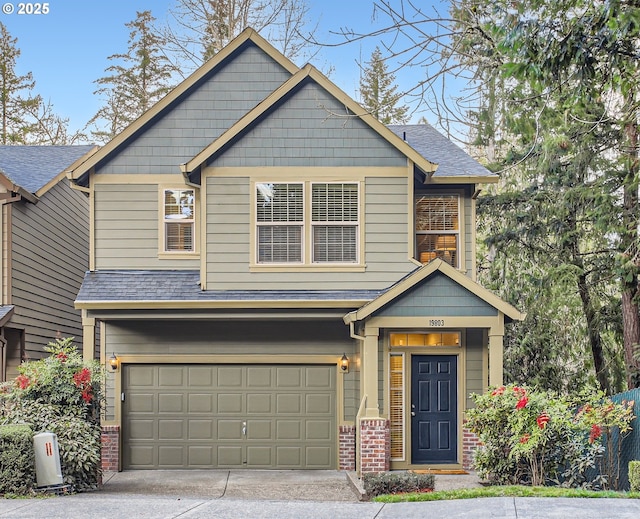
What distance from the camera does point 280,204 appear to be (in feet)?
51.1

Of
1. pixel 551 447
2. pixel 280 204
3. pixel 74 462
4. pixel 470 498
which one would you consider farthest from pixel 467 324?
pixel 74 462

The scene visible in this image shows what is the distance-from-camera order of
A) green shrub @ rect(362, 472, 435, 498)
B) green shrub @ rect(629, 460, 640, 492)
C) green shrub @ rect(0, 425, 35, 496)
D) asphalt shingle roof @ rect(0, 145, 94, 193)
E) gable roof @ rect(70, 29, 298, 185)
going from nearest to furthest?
1. green shrub @ rect(629, 460, 640, 492)
2. green shrub @ rect(0, 425, 35, 496)
3. green shrub @ rect(362, 472, 435, 498)
4. gable roof @ rect(70, 29, 298, 185)
5. asphalt shingle roof @ rect(0, 145, 94, 193)

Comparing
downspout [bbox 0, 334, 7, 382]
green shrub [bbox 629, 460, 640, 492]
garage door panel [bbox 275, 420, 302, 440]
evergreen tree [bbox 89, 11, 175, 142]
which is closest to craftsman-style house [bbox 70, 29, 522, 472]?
garage door panel [bbox 275, 420, 302, 440]

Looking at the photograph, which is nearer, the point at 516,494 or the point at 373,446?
the point at 516,494

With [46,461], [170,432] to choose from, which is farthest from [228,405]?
[46,461]

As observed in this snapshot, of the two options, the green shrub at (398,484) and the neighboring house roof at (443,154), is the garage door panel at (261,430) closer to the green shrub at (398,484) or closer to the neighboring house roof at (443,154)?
the green shrub at (398,484)

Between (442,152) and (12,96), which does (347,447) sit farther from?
(12,96)

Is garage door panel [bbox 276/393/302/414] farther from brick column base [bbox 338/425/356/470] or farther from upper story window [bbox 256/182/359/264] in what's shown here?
upper story window [bbox 256/182/359/264]

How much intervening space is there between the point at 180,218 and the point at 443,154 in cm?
545

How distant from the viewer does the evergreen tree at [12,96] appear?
32.6m

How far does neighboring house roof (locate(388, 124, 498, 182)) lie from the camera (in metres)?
16.0

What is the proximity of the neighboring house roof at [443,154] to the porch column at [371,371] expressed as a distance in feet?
11.8

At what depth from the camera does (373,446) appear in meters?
13.8

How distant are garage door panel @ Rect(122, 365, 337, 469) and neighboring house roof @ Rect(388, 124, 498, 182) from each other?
4449mm
